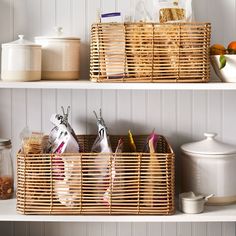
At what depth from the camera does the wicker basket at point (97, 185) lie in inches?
70.6

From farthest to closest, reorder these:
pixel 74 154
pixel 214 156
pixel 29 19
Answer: pixel 29 19
pixel 214 156
pixel 74 154

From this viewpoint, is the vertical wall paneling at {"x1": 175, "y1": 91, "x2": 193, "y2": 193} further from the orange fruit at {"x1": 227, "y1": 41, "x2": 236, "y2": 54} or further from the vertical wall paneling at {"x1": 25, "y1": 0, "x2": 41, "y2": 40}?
the vertical wall paneling at {"x1": 25, "y1": 0, "x2": 41, "y2": 40}

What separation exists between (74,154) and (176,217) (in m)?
0.38

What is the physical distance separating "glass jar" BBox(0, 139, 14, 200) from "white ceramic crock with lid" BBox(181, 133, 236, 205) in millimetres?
607

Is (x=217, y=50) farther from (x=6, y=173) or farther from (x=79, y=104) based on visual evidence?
(x=6, y=173)

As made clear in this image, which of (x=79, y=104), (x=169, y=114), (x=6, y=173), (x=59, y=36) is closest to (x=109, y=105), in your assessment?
(x=79, y=104)

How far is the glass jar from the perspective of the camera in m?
1.96

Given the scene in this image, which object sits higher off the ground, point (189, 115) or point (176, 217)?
point (189, 115)

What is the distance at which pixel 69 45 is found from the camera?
1.93 meters

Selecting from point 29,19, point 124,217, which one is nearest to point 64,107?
point 29,19

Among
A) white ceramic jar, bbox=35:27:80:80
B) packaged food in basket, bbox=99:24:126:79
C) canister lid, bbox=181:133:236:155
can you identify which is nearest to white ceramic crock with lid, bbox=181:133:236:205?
canister lid, bbox=181:133:236:155

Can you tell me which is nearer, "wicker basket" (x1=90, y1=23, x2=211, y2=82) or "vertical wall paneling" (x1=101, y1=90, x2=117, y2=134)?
"wicker basket" (x1=90, y1=23, x2=211, y2=82)

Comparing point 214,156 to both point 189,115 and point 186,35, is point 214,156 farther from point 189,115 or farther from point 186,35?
point 186,35

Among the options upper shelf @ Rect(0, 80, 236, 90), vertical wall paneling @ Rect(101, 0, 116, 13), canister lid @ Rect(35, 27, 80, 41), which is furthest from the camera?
vertical wall paneling @ Rect(101, 0, 116, 13)
